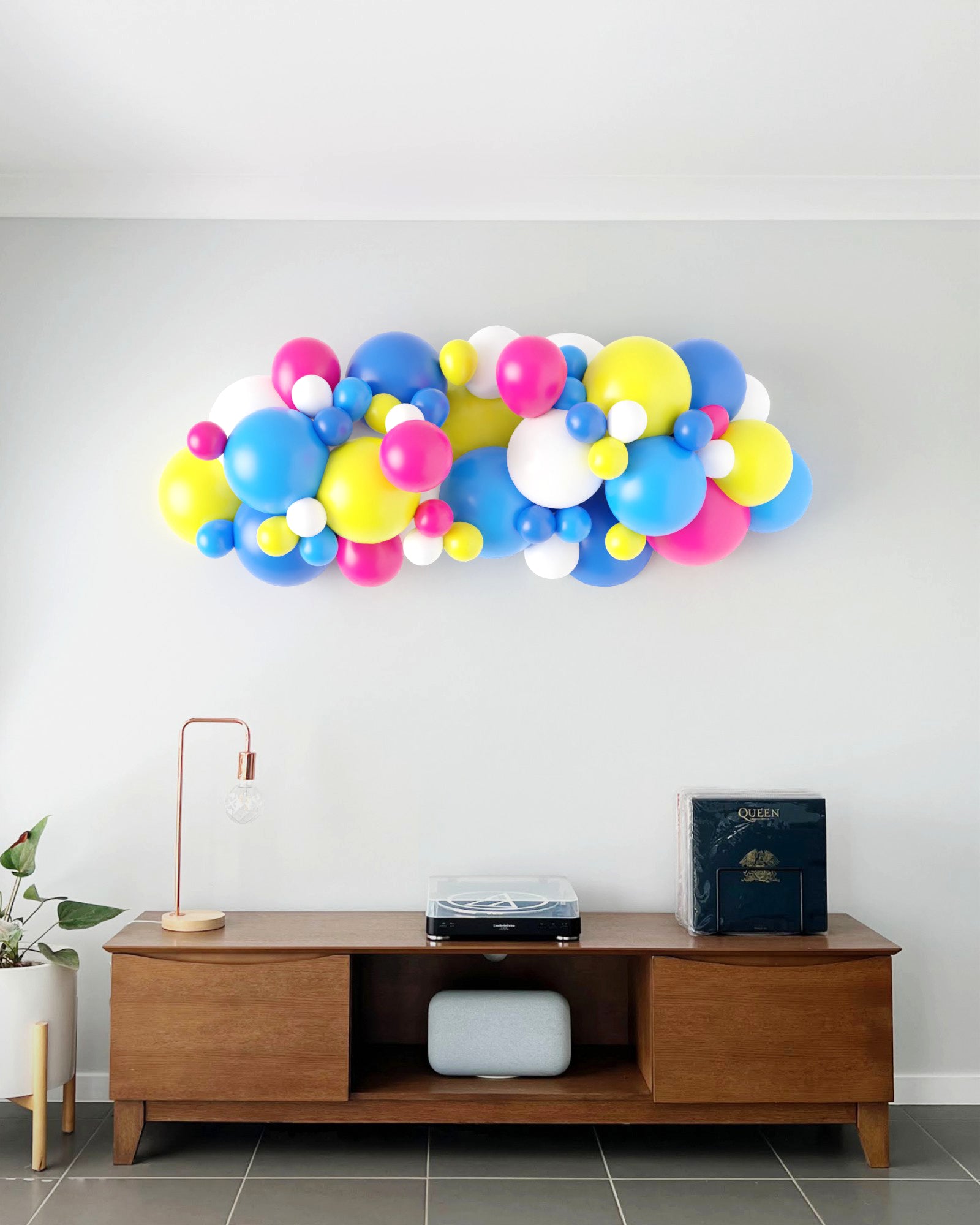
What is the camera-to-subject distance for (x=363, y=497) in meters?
2.38

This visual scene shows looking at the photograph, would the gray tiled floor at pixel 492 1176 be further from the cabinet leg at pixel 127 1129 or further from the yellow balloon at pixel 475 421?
the yellow balloon at pixel 475 421

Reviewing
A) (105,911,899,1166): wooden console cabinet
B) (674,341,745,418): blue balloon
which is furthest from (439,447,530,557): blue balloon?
(105,911,899,1166): wooden console cabinet

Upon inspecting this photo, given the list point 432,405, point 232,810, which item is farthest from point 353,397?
point 232,810

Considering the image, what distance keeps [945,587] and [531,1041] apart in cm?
161

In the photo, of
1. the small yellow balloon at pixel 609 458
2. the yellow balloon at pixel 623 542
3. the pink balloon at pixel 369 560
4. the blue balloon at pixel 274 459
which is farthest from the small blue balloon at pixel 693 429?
the blue balloon at pixel 274 459

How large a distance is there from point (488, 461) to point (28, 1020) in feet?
5.50

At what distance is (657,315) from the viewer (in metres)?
2.88

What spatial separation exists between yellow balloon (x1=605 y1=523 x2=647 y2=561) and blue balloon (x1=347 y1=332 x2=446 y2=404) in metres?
0.56

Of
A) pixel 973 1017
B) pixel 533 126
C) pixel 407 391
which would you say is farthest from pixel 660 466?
pixel 973 1017

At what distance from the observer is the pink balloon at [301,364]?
2465mm

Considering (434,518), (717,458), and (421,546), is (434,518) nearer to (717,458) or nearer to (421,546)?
(421,546)

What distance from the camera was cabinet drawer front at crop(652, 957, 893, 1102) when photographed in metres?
2.32

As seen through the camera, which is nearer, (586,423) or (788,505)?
(586,423)

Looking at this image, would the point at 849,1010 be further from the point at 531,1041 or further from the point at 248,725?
the point at 248,725
